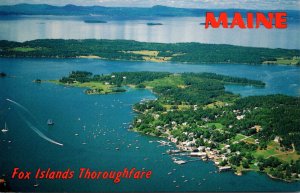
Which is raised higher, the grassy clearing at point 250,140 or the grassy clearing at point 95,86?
Answer: the grassy clearing at point 95,86

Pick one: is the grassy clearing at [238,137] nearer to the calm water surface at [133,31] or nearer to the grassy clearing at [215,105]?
the grassy clearing at [215,105]

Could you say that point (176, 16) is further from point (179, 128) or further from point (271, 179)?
point (271, 179)

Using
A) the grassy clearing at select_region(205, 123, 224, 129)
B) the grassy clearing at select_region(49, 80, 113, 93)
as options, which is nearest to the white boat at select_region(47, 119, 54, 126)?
the grassy clearing at select_region(205, 123, 224, 129)

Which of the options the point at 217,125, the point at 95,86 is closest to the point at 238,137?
the point at 217,125

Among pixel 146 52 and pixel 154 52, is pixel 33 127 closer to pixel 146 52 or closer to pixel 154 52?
pixel 154 52

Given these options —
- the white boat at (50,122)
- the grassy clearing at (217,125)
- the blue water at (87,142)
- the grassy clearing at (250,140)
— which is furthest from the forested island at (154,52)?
the grassy clearing at (250,140)

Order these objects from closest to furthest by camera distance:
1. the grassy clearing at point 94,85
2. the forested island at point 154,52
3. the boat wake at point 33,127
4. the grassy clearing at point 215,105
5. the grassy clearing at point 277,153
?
the grassy clearing at point 277,153 → the boat wake at point 33,127 → the grassy clearing at point 215,105 → the grassy clearing at point 94,85 → the forested island at point 154,52

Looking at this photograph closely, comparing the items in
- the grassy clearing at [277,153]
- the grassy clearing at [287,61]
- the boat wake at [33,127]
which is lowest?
the grassy clearing at [277,153]
